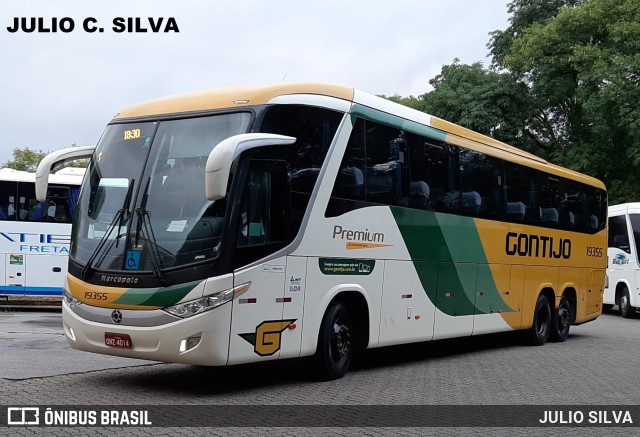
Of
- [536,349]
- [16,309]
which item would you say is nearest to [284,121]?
[536,349]

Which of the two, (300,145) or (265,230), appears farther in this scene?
→ (300,145)

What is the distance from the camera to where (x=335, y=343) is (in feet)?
34.6

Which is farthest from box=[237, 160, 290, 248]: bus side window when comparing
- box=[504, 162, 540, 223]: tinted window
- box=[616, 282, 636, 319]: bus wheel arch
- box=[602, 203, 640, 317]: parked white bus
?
box=[616, 282, 636, 319]: bus wheel arch

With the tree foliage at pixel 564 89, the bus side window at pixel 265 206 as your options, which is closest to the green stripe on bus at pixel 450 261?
the bus side window at pixel 265 206

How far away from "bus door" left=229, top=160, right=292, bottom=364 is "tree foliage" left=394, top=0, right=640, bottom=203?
74.0 feet

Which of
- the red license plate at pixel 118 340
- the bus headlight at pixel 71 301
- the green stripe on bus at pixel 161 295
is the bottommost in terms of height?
the red license plate at pixel 118 340

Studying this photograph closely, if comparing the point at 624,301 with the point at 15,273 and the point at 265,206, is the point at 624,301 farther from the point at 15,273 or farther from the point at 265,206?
the point at 265,206

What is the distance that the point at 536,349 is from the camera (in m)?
16.1

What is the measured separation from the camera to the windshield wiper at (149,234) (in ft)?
28.9

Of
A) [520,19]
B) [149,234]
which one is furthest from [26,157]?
[149,234]

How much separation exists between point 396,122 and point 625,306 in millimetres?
18056

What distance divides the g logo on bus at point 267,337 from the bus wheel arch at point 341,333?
83 cm

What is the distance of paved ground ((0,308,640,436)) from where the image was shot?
803 centimetres

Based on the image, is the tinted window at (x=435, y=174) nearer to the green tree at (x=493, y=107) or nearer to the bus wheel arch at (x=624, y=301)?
the bus wheel arch at (x=624, y=301)
